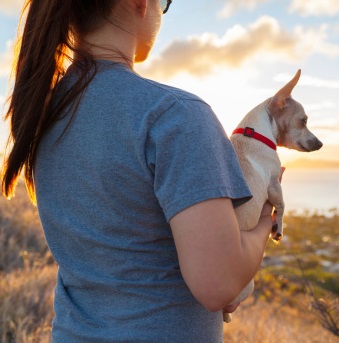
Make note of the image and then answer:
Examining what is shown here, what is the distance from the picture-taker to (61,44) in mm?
1389

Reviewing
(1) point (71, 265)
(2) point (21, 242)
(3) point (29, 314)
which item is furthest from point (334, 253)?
(1) point (71, 265)

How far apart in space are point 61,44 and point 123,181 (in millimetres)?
480

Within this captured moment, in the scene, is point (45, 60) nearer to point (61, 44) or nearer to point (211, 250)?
point (61, 44)

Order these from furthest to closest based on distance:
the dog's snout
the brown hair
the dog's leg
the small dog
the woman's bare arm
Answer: the dog's snout
the dog's leg
the small dog
the brown hair
the woman's bare arm

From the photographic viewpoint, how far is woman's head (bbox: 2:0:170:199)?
53.2 inches

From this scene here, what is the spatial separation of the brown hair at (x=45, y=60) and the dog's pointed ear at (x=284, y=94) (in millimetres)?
1180

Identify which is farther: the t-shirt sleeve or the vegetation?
the vegetation

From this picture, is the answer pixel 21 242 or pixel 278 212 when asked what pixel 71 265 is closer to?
pixel 278 212

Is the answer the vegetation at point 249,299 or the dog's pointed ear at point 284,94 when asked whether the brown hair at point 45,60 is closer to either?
the dog's pointed ear at point 284,94

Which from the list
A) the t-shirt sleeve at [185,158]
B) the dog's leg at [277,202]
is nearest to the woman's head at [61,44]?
the t-shirt sleeve at [185,158]

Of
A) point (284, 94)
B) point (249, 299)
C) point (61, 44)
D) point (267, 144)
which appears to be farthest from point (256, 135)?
point (249, 299)

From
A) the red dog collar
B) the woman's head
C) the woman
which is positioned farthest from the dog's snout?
the woman's head

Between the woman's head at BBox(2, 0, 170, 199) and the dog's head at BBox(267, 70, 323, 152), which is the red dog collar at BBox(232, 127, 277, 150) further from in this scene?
the woman's head at BBox(2, 0, 170, 199)

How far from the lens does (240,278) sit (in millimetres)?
1172
